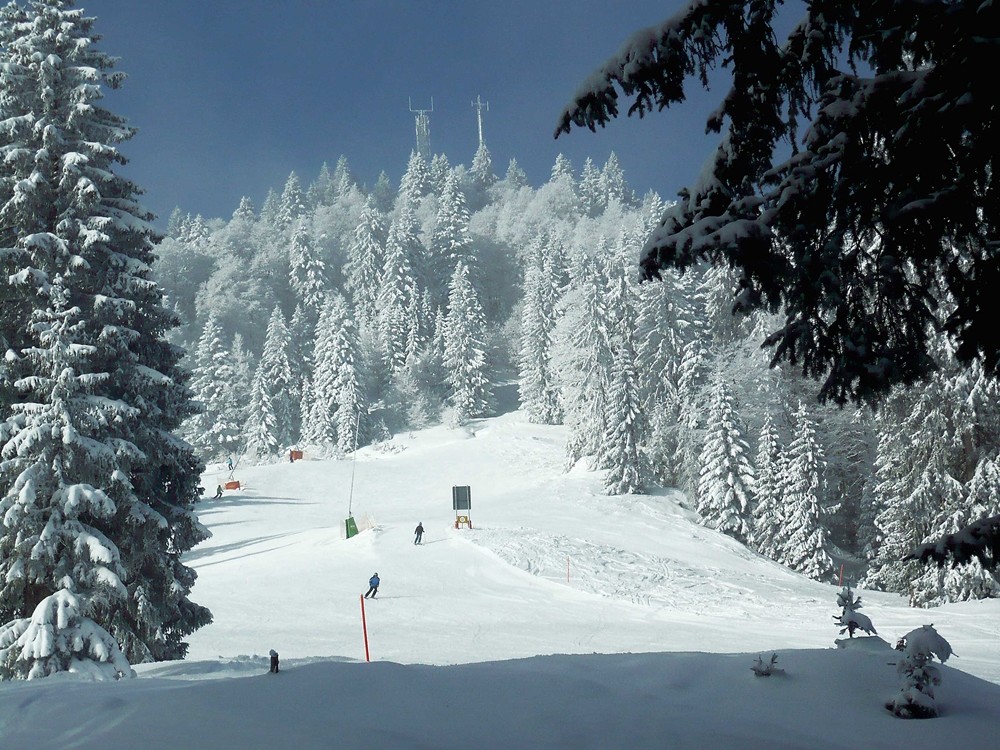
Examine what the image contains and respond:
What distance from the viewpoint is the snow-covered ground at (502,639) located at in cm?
555

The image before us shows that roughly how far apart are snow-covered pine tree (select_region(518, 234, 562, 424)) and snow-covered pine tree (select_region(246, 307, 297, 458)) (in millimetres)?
22780

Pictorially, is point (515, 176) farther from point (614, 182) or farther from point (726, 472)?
point (726, 472)

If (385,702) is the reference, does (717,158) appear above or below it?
above

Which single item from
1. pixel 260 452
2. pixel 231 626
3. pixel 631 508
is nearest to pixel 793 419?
pixel 631 508

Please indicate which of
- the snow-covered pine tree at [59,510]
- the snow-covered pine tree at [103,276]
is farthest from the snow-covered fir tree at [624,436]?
the snow-covered pine tree at [59,510]

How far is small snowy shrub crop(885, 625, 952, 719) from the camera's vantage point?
5.75 metres

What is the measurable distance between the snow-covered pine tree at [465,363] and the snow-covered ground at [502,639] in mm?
15280

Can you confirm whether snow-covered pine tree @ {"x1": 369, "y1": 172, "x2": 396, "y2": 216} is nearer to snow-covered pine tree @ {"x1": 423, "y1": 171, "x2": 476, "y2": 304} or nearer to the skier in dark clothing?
snow-covered pine tree @ {"x1": 423, "y1": 171, "x2": 476, "y2": 304}

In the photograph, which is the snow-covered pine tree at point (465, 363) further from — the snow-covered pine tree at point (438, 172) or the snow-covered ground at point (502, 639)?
the snow-covered pine tree at point (438, 172)

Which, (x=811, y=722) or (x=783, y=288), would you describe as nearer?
(x=783, y=288)

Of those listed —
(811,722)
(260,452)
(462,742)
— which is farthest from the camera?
(260,452)

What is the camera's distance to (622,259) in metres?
54.8

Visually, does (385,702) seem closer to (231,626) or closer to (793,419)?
(231,626)

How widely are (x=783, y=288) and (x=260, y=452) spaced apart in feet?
219
